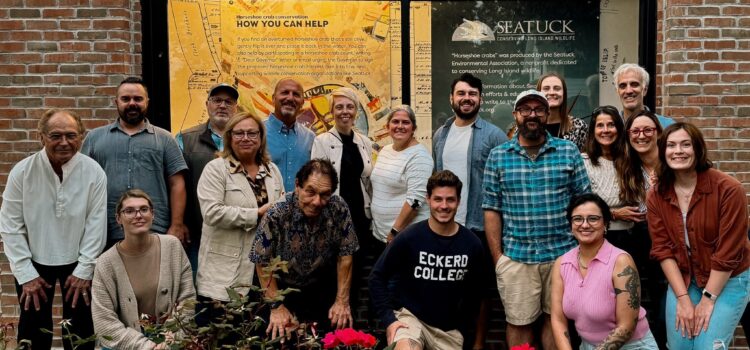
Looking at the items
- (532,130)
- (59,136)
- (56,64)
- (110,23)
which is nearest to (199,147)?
(59,136)

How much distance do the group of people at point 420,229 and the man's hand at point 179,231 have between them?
1 centimetres

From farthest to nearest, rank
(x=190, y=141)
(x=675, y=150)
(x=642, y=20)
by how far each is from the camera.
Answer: (x=642, y=20), (x=190, y=141), (x=675, y=150)

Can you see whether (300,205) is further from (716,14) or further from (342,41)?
(716,14)

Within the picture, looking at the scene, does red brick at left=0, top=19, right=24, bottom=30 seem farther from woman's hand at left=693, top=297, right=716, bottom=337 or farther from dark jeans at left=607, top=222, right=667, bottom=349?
woman's hand at left=693, top=297, right=716, bottom=337

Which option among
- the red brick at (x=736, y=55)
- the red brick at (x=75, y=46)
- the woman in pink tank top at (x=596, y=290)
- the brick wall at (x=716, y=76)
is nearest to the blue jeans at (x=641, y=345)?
the woman in pink tank top at (x=596, y=290)

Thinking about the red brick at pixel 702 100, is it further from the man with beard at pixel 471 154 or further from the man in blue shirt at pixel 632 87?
the man with beard at pixel 471 154

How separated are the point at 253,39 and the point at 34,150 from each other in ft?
6.70

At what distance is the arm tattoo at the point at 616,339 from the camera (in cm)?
549

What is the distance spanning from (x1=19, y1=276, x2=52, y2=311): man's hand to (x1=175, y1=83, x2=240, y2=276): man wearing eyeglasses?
1.03m

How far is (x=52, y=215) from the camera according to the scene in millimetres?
6035

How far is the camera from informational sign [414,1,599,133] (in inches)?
315

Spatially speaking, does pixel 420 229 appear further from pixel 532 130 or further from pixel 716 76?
pixel 716 76

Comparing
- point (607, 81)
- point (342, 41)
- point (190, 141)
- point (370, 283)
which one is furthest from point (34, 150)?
point (607, 81)

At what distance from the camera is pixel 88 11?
7.48 m
